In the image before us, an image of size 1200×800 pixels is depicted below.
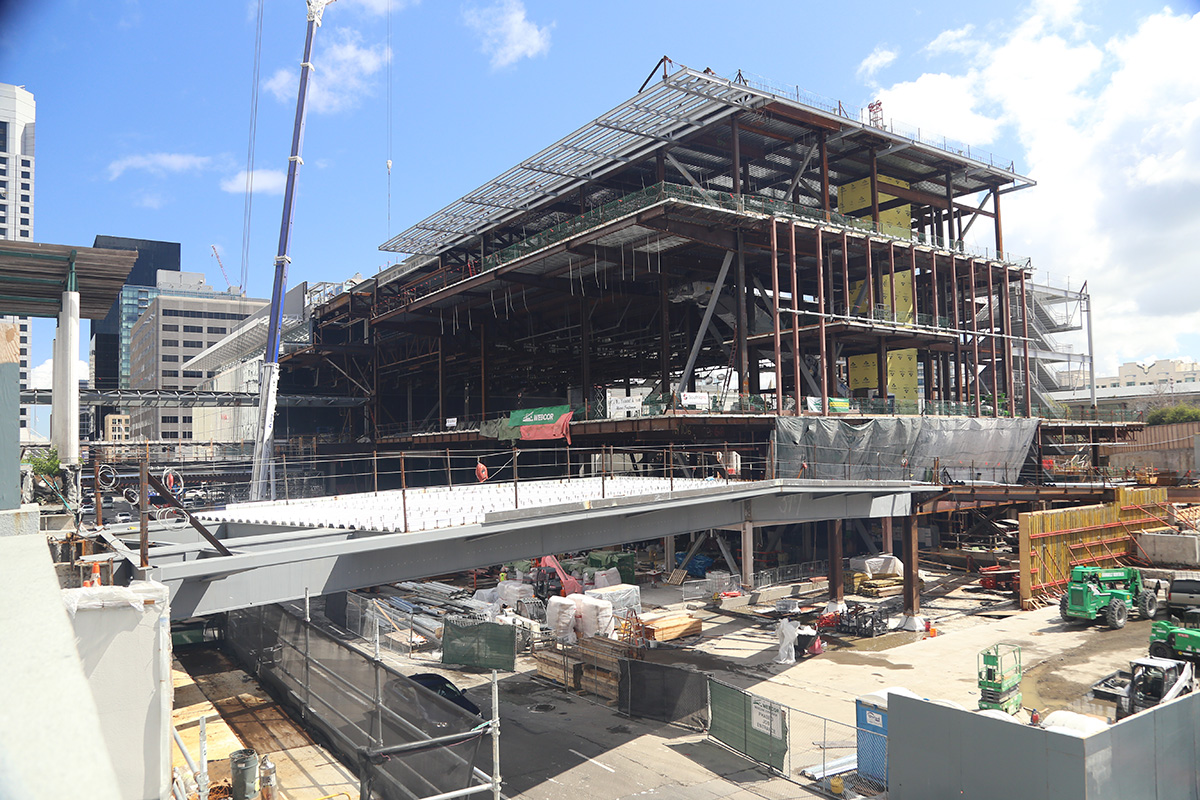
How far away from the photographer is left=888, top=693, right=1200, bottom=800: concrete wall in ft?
40.6

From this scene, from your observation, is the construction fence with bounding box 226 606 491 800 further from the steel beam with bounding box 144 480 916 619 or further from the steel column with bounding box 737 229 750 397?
the steel column with bounding box 737 229 750 397

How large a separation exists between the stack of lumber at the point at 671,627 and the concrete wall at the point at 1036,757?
13.6 meters

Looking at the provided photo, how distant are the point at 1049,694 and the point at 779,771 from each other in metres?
10.3

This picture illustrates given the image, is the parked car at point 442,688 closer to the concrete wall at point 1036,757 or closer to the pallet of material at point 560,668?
the pallet of material at point 560,668

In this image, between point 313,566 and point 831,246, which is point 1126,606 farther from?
point 313,566

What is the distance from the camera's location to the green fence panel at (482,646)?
25125 mm

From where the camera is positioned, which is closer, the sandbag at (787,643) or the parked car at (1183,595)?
the sandbag at (787,643)

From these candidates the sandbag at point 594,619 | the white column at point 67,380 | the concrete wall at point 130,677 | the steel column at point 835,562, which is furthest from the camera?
the steel column at point 835,562

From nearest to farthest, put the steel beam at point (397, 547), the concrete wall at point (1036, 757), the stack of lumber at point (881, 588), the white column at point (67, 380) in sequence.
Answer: the steel beam at point (397, 547) → the concrete wall at point (1036, 757) → the white column at point (67, 380) → the stack of lumber at point (881, 588)

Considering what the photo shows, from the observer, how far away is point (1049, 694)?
2153 cm

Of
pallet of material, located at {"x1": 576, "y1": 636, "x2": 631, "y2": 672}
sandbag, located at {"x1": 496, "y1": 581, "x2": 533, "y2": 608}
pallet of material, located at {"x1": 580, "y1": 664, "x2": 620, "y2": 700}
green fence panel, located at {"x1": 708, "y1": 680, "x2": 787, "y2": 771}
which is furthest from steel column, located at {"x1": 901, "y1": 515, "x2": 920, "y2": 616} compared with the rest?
sandbag, located at {"x1": 496, "y1": 581, "x2": 533, "y2": 608}

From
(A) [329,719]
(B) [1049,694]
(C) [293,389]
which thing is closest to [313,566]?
(A) [329,719]

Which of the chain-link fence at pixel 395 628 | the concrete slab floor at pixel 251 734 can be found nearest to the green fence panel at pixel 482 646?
the chain-link fence at pixel 395 628

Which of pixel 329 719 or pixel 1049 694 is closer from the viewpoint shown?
pixel 329 719
